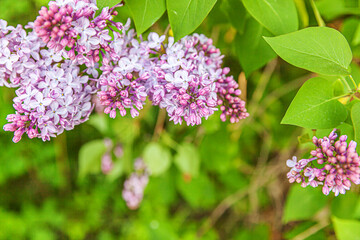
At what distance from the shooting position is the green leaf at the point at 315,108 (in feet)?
2.46

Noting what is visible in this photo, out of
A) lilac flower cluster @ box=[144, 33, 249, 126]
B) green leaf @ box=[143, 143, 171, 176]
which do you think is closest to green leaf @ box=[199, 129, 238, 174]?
green leaf @ box=[143, 143, 171, 176]

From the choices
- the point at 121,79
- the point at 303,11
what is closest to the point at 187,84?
the point at 121,79

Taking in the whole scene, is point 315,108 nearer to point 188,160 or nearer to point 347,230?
point 347,230

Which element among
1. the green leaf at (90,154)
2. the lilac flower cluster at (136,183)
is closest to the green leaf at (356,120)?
the green leaf at (90,154)

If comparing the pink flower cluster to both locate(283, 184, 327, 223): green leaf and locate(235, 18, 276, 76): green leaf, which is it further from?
locate(283, 184, 327, 223): green leaf

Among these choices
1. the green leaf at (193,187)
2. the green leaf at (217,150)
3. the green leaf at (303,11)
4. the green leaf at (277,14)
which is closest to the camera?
the green leaf at (277,14)

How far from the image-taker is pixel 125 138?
1.99m

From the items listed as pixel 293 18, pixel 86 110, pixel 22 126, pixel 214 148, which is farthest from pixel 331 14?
pixel 22 126

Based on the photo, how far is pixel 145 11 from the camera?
0.79m

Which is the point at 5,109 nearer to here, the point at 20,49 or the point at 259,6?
the point at 20,49

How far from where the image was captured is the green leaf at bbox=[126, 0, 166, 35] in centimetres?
78

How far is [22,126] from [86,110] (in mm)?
153

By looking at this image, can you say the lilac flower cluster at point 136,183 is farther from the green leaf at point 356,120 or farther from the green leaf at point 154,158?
the green leaf at point 356,120

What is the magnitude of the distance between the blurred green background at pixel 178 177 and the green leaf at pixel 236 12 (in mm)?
385
